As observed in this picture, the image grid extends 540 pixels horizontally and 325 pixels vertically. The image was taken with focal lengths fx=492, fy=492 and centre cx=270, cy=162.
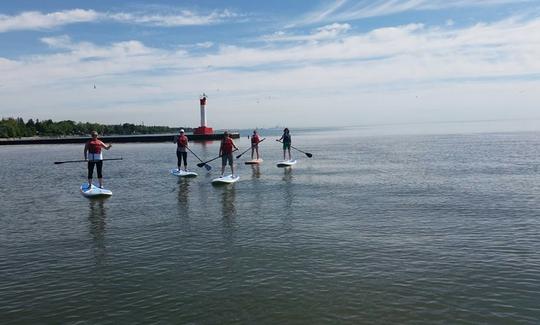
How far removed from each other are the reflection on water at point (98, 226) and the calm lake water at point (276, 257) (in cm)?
6

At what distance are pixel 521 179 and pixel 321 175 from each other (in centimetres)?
897

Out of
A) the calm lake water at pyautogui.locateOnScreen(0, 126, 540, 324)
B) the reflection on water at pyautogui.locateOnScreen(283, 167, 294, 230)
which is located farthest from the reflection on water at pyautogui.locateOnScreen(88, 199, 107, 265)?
the reflection on water at pyautogui.locateOnScreen(283, 167, 294, 230)

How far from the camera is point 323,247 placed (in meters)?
10.1

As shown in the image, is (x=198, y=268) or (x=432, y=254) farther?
(x=432, y=254)

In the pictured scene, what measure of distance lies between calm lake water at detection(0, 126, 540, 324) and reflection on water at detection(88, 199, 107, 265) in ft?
0.20

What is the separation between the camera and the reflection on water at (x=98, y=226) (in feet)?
32.8

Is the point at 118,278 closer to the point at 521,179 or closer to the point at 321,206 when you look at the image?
the point at 321,206

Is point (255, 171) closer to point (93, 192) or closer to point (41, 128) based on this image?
point (93, 192)

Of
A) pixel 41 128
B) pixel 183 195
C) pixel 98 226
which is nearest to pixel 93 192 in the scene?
pixel 183 195

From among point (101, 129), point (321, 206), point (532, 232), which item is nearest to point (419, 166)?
point (321, 206)

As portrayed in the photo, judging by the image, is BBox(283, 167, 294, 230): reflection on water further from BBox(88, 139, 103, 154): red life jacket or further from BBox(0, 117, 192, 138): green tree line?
BBox(0, 117, 192, 138): green tree line

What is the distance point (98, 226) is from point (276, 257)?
5.64 metres

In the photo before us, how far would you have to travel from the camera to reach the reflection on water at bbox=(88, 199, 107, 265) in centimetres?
998

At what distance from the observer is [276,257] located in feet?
31.1
